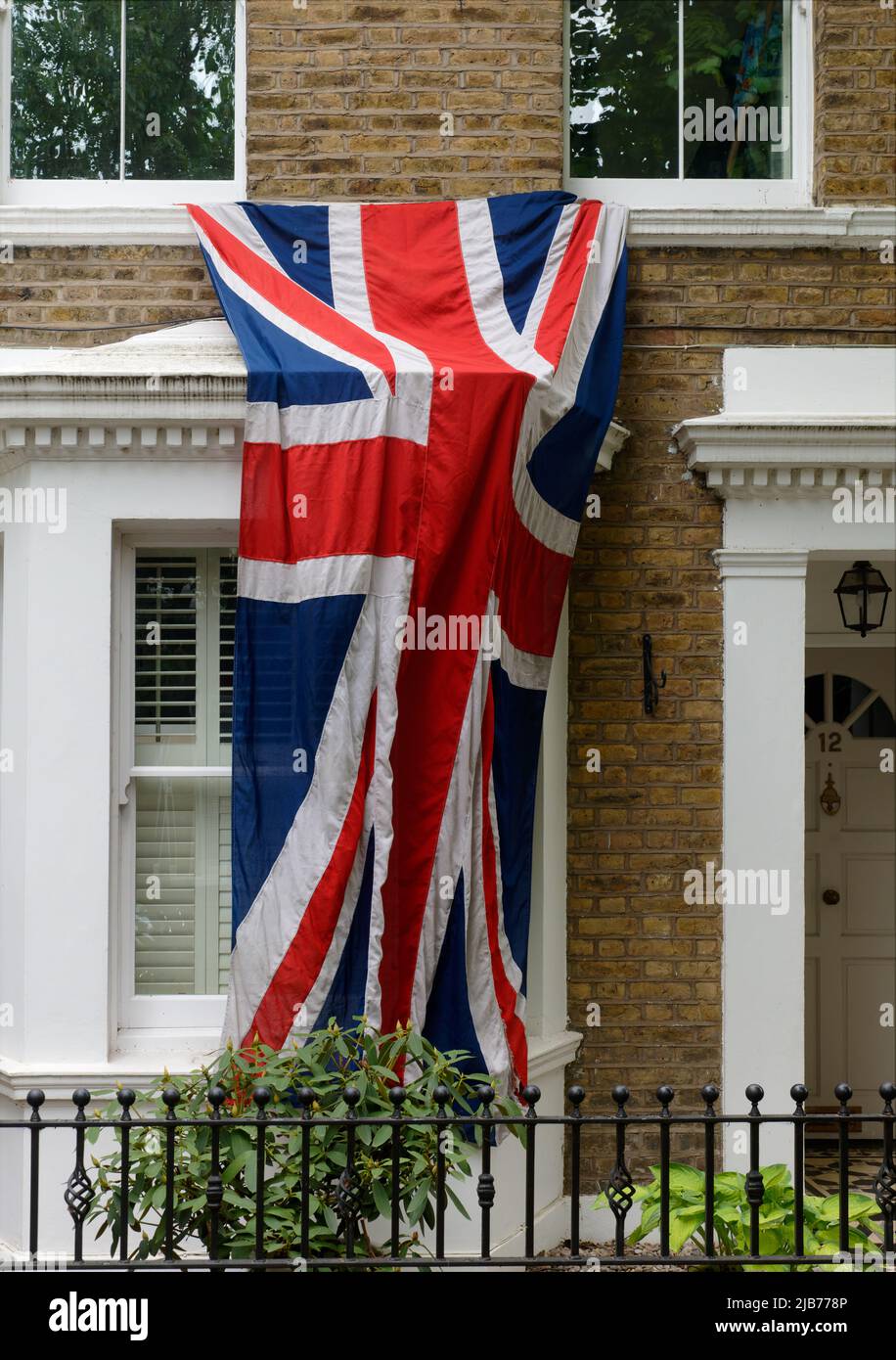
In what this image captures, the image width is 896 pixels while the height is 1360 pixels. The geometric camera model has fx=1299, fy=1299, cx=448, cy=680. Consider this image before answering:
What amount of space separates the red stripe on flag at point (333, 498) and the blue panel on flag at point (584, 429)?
532mm

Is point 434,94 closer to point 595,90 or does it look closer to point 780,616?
point 595,90

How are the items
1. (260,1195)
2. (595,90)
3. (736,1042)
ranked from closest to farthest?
(260,1195), (736,1042), (595,90)

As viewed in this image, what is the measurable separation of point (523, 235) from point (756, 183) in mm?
1221

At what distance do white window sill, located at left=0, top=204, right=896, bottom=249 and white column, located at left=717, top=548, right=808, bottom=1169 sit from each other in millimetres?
1355

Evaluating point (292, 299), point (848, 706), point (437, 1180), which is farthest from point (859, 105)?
point (437, 1180)

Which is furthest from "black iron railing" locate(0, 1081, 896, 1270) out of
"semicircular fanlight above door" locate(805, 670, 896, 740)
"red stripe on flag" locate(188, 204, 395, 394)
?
"semicircular fanlight above door" locate(805, 670, 896, 740)

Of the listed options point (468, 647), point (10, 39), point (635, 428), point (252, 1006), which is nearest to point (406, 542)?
point (468, 647)

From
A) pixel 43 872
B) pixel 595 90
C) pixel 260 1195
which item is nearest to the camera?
pixel 260 1195

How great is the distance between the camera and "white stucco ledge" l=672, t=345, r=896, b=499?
534 centimetres

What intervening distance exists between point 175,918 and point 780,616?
2820 mm

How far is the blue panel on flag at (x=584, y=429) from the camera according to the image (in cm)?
493

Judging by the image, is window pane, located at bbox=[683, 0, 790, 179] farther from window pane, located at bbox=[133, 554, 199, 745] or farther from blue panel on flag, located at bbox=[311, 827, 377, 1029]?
blue panel on flag, located at bbox=[311, 827, 377, 1029]

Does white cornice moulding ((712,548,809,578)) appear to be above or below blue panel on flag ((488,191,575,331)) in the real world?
below
